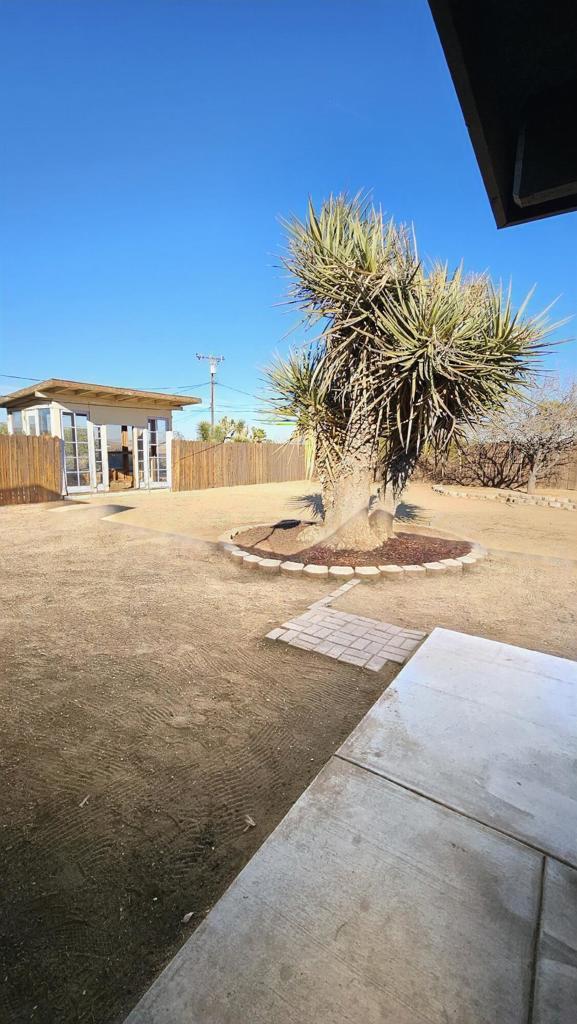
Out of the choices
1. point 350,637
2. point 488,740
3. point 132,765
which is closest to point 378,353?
point 350,637

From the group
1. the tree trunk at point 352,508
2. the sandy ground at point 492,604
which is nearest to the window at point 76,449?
the tree trunk at point 352,508

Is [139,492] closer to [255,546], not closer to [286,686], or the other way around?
[255,546]

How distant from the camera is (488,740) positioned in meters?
2.03

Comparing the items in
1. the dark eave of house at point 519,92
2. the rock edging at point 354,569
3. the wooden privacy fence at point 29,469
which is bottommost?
the rock edging at point 354,569

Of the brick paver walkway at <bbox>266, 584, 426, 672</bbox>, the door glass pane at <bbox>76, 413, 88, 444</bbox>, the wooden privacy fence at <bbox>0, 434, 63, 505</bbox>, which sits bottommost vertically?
the brick paver walkway at <bbox>266, 584, 426, 672</bbox>

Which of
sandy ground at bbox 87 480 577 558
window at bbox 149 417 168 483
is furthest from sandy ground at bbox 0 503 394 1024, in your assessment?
window at bbox 149 417 168 483

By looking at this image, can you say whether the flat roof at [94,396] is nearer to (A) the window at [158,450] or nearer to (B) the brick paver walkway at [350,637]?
(A) the window at [158,450]

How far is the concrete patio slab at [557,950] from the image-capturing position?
104 centimetres

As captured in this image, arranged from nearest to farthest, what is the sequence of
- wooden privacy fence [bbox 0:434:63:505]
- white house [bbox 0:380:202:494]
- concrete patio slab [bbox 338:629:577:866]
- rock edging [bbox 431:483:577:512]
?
concrete patio slab [bbox 338:629:577:866], wooden privacy fence [bbox 0:434:63:505], rock edging [bbox 431:483:577:512], white house [bbox 0:380:202:494]

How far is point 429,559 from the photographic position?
528cm

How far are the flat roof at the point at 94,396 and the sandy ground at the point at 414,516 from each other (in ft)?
9.45

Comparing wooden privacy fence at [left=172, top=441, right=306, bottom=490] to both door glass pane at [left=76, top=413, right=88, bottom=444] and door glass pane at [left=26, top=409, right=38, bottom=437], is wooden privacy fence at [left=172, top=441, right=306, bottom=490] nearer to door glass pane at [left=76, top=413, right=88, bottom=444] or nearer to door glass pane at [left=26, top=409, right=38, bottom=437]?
door glass pane at [left=76, top=413, right=88, bottom=444]

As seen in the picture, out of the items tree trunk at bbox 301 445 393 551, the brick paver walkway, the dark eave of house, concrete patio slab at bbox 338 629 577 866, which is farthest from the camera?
tree trunk at bbox 301 445 393 551

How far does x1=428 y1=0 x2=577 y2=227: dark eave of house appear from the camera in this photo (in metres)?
1.31
